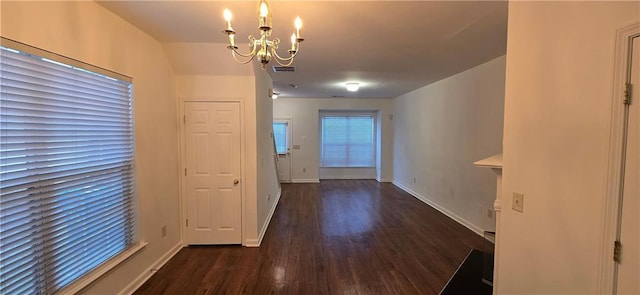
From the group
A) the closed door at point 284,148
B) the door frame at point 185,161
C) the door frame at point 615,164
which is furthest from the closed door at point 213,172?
the closed door at point 284,148

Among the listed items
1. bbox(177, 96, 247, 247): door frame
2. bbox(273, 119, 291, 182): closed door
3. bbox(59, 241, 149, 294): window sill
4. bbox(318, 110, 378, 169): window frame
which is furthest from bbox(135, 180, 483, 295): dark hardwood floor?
bbox(318, 110, 378, 169): window frame

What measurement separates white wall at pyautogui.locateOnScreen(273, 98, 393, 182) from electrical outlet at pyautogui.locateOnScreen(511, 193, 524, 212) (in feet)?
20.6

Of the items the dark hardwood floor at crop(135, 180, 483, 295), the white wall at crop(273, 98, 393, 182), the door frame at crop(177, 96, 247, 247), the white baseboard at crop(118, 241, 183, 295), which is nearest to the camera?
the white baseboard at crop(118, 241, 183, 295)

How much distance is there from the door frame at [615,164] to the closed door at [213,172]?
3305mm

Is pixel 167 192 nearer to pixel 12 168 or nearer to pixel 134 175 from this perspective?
pixel 134 175

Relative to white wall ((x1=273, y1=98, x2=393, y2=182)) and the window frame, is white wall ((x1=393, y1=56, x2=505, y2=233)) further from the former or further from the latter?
the window frame

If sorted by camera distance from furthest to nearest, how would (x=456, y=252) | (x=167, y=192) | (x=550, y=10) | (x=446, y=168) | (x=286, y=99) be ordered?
(x=286, y=99) < (x=446, y=168) < (x=456, y=252) < (x=167, y=192) < (x=550, y=10)

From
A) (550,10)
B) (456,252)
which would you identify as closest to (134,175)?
(550,10)

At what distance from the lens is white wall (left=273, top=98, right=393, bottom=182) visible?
7754 millimetres

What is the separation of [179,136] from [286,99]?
4548 mm

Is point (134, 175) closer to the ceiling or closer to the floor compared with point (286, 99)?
closer to the floor

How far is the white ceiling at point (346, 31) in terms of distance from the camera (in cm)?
209

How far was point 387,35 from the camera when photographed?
2658mm

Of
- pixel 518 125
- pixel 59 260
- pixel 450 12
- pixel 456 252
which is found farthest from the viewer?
pixel 456 252
